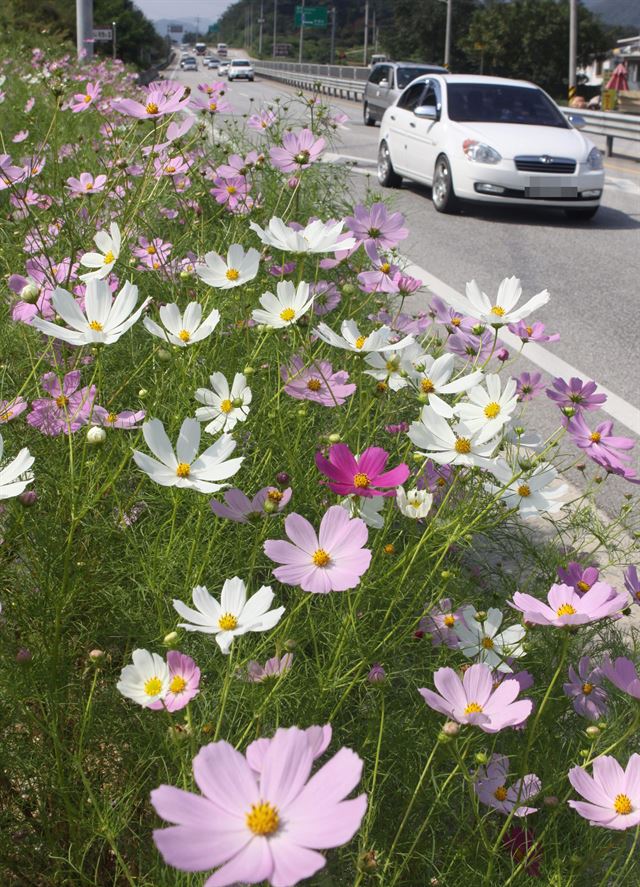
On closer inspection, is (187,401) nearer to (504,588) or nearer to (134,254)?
(504,588)

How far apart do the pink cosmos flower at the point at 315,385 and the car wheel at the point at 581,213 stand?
25.0 ft

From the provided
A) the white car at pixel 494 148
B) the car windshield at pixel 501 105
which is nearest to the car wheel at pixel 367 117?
the white car at pixel 494 148

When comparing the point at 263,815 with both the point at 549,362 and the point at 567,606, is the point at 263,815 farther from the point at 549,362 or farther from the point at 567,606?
the point at 549,362

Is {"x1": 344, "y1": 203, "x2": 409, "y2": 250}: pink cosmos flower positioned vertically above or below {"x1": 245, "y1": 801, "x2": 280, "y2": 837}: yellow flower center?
above

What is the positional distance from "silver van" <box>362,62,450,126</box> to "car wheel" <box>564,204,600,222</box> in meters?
9.17

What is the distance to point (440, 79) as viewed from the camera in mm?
9695

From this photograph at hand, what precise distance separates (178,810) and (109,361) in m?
1.81

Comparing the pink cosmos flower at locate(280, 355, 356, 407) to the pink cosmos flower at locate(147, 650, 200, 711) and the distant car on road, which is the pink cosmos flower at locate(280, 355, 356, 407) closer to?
the pink cosmos flower at locate(147, 650, 200, 711)

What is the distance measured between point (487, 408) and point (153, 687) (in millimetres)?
663

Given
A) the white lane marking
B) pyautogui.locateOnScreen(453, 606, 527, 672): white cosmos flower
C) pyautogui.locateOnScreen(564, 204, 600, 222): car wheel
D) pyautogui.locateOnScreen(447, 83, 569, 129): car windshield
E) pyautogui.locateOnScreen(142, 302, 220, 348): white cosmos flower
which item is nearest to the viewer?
pyautogui.locateOnScreen(453, 606, 527, 672): white cosmos flower

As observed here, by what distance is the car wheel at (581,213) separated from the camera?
29.0ft

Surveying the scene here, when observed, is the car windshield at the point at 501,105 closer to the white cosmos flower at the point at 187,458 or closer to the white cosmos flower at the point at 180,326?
the white cosmos flower at the point at 180,326

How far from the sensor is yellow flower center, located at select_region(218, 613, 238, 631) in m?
1.10

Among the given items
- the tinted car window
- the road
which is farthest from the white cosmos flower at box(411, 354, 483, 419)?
the tinted car window
